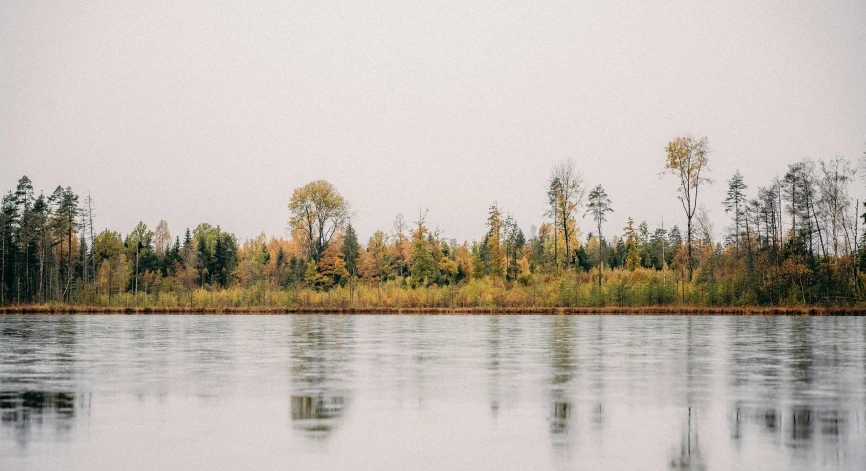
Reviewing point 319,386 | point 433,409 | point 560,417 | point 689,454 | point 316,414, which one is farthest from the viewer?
point 319,386

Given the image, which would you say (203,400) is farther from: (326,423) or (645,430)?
(645,430)

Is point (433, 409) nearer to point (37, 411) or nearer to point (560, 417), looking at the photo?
point (560, 417)

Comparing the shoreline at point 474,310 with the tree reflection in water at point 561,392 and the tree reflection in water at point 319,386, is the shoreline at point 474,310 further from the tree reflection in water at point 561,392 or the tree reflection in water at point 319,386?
the tree reflection in water at point 319,386

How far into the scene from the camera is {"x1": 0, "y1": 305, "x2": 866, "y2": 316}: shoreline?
59531 millimetres

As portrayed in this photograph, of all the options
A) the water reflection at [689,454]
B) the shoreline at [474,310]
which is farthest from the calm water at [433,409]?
the shoreline at [474,310]

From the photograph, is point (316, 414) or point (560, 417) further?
point (316, 414)

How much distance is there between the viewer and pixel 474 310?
65562mm

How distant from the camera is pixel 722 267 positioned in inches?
3063

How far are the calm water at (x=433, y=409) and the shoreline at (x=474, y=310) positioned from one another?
36690 mm

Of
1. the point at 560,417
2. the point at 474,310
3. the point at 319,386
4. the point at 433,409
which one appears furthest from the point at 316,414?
the point at 474,310

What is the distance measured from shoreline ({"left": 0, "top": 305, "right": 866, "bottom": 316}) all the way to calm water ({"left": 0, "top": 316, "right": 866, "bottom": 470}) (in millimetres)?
36690

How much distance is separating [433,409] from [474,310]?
53.0 meters

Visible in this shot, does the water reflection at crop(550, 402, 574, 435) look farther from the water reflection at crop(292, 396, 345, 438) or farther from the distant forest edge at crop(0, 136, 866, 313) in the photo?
the distant forest edge at crop(0, 136, 866, 313)

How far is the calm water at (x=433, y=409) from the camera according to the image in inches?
364
